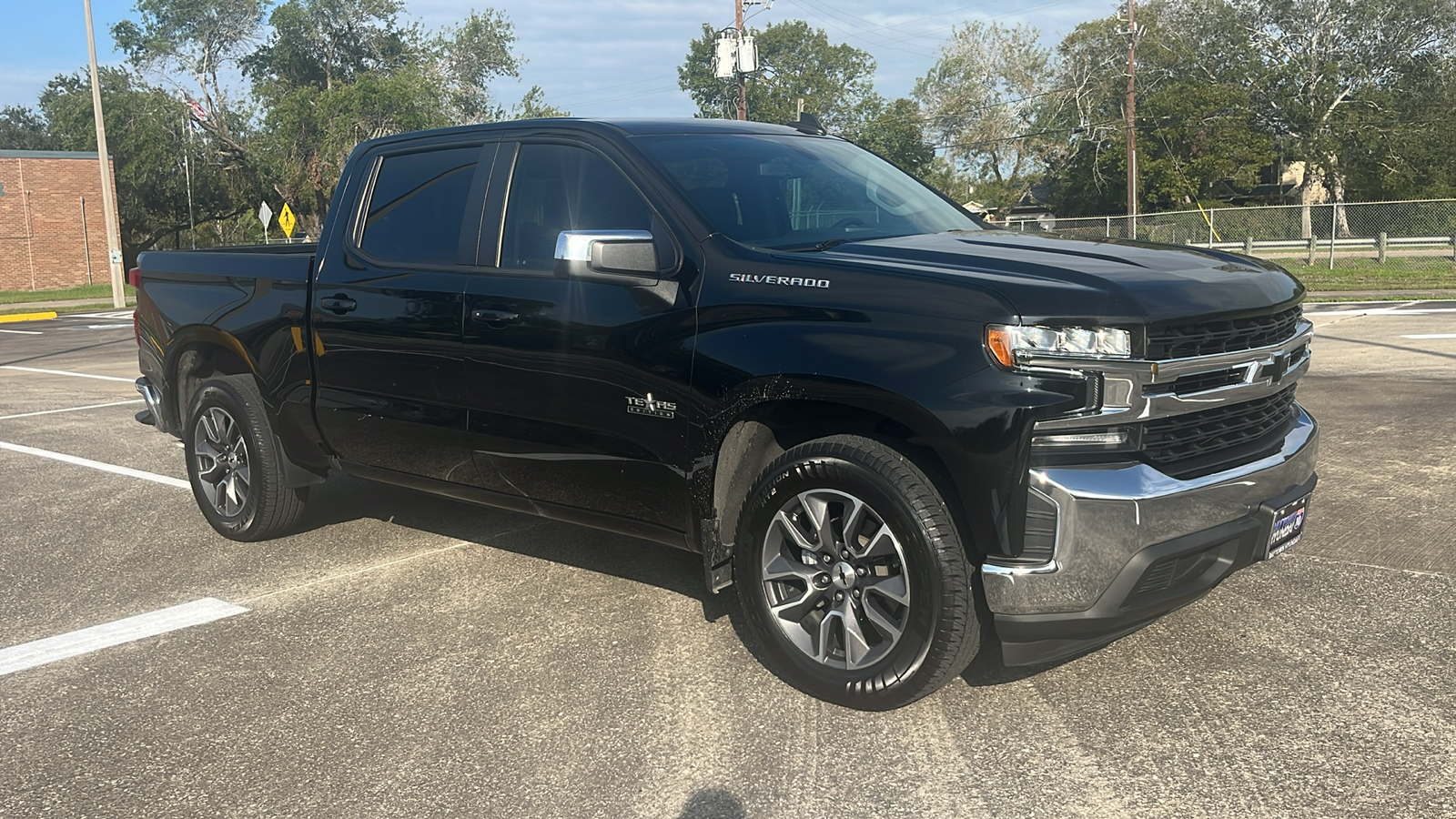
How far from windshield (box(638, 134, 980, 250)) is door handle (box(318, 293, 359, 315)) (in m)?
1.65

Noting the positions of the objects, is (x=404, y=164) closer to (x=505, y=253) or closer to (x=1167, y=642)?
(x=505, y=253)

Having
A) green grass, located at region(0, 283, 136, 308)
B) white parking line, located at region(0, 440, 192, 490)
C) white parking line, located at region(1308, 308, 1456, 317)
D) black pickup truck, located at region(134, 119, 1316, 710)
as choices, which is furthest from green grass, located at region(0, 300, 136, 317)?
black pickup truck, located at region(134, 119, 1316, 710)

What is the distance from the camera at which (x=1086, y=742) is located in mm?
3666

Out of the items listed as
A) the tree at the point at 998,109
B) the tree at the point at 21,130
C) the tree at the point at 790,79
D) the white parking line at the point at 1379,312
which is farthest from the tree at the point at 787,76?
the white parking line at the point at 1379,312

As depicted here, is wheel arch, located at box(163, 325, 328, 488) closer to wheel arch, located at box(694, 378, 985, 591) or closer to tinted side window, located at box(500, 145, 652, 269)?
tinted side window, located at box(500, 145, 652, 269)

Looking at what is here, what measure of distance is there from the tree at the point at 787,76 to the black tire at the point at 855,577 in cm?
9771

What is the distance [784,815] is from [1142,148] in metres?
60.7

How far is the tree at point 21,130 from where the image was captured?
98.4 meters

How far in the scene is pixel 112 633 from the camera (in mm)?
4984

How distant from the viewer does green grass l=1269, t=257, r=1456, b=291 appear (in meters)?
23.1

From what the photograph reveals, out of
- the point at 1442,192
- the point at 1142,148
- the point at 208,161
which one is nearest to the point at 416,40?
the point at 208,161

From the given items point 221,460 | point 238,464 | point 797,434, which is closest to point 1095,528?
point 797,434

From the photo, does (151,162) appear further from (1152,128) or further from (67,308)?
(1152,128)

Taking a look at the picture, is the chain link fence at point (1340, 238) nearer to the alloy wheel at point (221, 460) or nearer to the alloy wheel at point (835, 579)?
the alloy wheel at point (221, 460)
